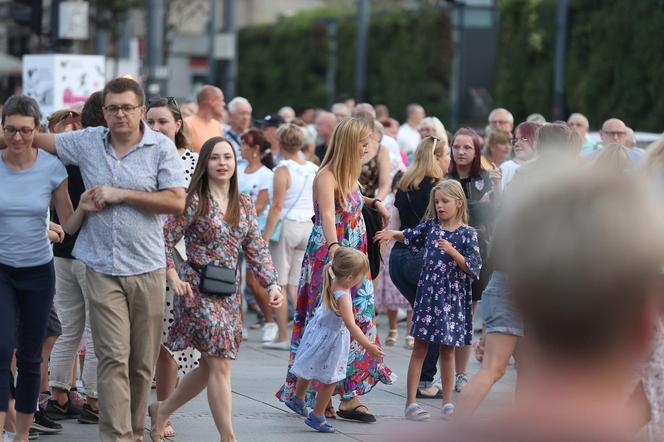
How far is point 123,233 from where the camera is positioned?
6.47 meters

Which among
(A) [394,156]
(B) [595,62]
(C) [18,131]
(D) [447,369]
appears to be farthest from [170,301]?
(B) [595,62]

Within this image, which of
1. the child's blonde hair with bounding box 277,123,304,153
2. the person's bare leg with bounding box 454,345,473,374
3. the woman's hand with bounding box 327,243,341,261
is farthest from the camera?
the child's blonde hair with bounding box 277,123,304,153

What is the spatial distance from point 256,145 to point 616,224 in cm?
1082

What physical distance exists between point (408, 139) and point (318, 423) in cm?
955

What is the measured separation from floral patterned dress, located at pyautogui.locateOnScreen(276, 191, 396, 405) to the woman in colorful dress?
1.02 meters

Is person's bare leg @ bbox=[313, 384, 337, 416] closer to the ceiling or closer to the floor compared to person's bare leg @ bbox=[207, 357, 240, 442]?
closer to the floor

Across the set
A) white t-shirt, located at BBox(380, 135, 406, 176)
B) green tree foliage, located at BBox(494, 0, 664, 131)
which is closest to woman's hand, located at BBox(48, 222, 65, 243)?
white t-shirt, located at BBox(380, 135, 406, 176)

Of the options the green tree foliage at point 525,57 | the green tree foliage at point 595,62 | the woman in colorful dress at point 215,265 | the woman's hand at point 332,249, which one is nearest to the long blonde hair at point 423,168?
the woman's hand at point 332,249

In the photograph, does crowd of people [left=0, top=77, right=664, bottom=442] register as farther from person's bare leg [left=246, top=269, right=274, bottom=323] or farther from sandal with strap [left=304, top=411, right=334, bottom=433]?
person's bare leg [left=246, top=269, right=274, bottom=323]

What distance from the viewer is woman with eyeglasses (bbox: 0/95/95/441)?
664 cm

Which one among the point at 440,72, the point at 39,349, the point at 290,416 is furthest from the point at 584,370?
the point at 440,72

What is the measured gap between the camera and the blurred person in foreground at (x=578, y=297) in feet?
6.32

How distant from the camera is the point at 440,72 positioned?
38.7m

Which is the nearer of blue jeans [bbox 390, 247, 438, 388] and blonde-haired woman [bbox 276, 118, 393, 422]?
blonde-haired woman [bbox 276, 118, 393, 422]
